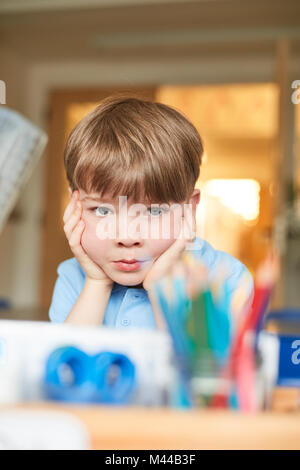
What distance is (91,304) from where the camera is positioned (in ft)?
1.41

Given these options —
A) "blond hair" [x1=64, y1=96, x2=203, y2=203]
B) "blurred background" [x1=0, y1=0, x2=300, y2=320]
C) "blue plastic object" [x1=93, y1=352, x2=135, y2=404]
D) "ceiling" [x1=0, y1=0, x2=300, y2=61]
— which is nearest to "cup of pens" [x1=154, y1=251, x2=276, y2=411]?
"blue plastic object" [x1=93, y1=352, x2=135, y2=404]

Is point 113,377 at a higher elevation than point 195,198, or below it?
below

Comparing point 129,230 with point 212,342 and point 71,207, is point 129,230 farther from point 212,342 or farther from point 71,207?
point 212,342

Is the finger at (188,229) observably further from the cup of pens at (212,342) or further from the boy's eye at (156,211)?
the cup of pens at (212,342)

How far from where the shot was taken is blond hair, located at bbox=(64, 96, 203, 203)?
395 mm

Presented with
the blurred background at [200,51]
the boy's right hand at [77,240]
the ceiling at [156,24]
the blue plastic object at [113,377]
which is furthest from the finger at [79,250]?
the ceiling at [156,24]

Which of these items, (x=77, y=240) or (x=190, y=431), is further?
(x=77, y=240)

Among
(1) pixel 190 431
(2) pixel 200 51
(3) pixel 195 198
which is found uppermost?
(2) pixel 200 51

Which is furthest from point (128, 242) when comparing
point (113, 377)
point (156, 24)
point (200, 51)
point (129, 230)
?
point (200, 51)

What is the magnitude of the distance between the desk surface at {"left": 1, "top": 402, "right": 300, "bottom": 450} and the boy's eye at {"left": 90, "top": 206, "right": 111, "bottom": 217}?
0.20 meters

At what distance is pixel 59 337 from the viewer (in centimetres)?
30

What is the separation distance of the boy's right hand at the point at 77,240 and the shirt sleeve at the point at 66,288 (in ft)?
0.05

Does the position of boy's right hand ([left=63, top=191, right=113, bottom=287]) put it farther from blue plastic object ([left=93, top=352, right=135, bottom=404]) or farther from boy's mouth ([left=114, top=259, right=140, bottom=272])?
blue plastic object ([left=93, top=352, right=135, bottom=404])

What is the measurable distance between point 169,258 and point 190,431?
0.62 ft
